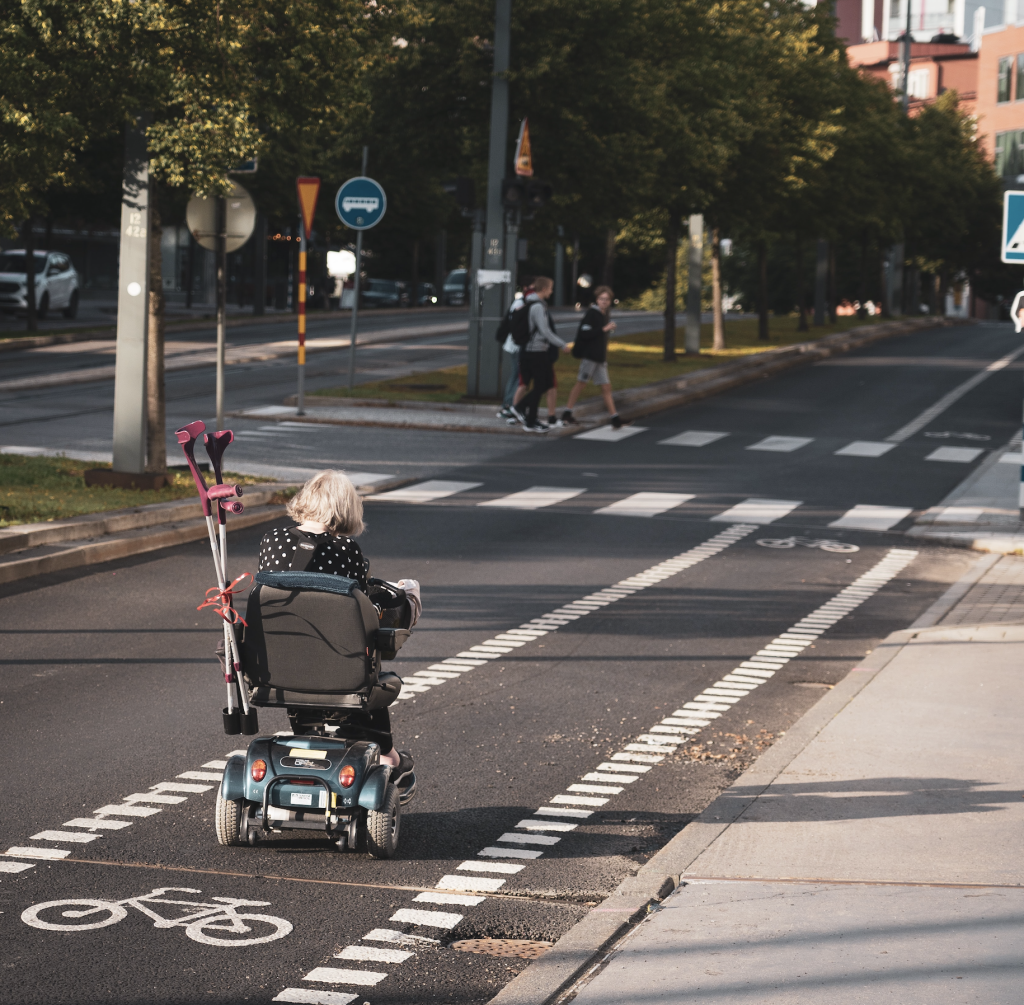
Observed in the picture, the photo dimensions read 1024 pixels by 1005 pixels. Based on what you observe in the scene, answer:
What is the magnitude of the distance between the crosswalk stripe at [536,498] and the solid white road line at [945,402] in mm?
8115

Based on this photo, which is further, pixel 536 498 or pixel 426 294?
pixel 426 294

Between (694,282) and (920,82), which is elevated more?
(920,82)

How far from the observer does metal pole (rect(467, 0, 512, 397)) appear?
2433 centimetres

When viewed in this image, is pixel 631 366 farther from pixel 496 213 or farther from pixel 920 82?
pixel 920 82

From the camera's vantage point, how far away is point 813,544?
1439cm

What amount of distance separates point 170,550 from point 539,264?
80280 millimetres

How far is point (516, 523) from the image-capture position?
583 inches

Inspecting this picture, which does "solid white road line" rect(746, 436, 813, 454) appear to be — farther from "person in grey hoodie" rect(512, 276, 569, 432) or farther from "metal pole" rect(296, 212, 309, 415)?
"metal pole" rect(296, 212, 309, 415)

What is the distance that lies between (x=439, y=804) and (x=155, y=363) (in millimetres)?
9309

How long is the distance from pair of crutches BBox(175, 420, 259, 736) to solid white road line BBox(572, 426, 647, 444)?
1613 centimetres

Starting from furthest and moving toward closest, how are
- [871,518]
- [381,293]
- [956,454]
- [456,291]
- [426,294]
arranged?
[426,294], [456,291], [381,293], [956,454], [871,518]

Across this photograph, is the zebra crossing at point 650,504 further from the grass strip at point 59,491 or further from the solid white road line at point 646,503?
the grass strip at point 59,491

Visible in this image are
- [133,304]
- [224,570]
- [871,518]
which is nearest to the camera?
[224,570]

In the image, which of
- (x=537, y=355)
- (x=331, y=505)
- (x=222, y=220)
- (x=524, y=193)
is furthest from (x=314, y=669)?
(x=524, y=193)
